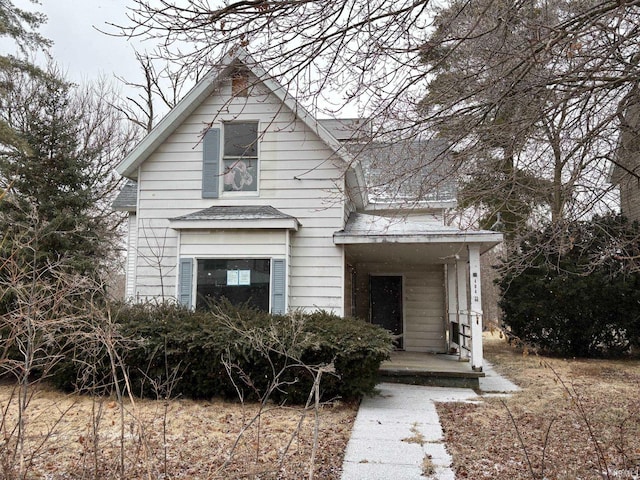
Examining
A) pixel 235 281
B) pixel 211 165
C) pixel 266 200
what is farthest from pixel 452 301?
pixel 211 165

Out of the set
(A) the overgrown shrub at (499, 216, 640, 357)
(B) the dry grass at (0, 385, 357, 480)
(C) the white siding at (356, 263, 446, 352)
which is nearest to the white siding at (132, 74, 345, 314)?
(B) the dry grass at (0, 385, 357, 480)

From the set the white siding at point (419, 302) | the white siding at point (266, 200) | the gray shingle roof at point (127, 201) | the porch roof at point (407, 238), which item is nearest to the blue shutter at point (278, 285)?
the white siding at point (266, 200)

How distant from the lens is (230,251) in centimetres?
927

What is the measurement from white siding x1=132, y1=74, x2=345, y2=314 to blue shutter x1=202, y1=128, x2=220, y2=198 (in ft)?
0.40

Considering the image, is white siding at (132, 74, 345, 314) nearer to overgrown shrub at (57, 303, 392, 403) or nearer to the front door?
overgrown shrub at (57, 303, 392, 403)

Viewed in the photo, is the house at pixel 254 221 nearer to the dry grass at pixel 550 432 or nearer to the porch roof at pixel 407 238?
the porch roof at pixel 407 238

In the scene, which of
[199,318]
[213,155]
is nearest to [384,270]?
[213,155]

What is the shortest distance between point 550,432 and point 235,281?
5.62m

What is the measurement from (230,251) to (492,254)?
2255cm

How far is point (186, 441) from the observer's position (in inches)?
205

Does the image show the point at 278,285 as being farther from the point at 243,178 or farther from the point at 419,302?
the point at 419,302

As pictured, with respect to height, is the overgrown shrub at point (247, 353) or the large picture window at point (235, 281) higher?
the large picture window at point (235, 281)

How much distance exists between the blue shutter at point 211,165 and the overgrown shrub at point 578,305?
7.54 m

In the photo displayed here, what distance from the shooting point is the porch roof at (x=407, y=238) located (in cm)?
884
